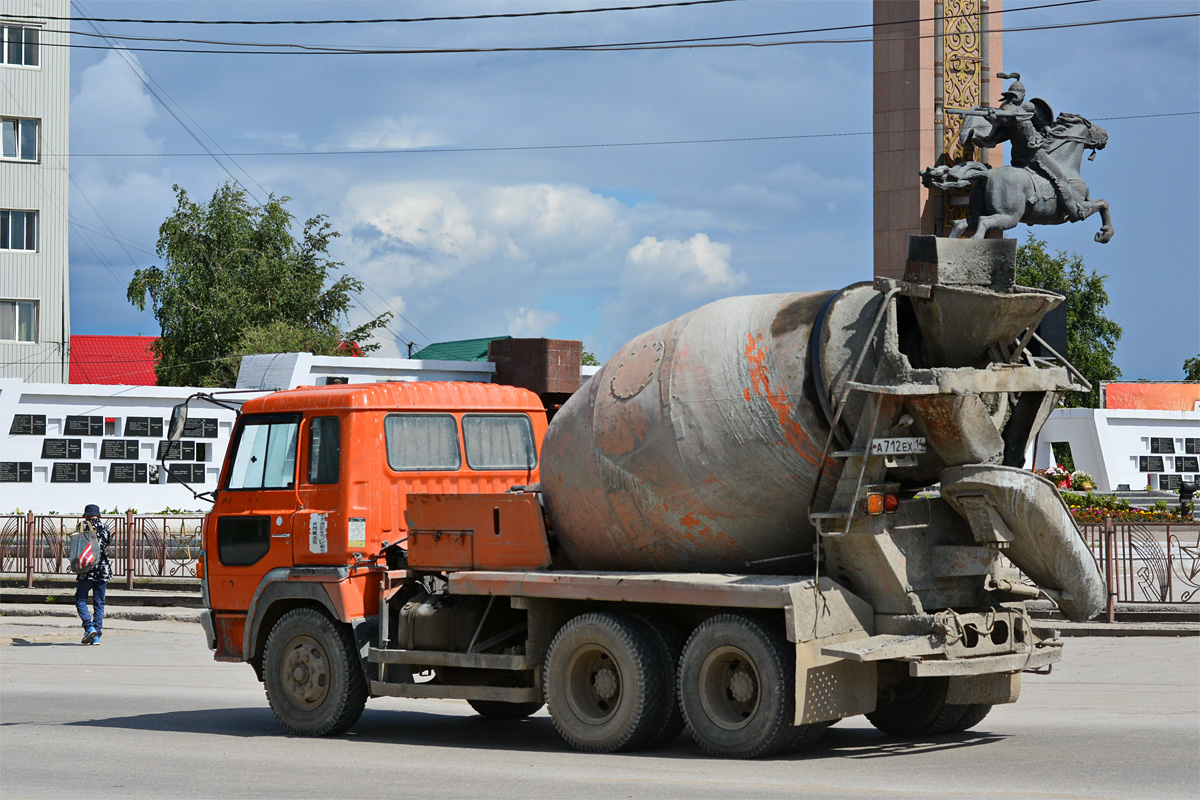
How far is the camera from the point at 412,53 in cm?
2503

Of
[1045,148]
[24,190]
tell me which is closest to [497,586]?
[1045,148]

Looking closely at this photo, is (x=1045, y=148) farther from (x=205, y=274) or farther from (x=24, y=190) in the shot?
(x=205, y=274)

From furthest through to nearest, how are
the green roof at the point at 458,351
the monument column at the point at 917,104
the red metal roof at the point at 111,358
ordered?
the red metal roof at the point at 111,358, the green roof at the point at 458,351, the monument column at the point at 917,104

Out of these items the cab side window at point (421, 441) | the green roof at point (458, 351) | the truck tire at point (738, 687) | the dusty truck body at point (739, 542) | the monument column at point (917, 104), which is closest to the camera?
the truck tire at point (738, 687)

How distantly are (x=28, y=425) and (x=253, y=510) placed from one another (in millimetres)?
24838

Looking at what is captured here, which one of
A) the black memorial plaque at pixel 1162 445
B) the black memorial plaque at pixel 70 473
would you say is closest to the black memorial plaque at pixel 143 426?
the black memorial plaque at pixel 70 473

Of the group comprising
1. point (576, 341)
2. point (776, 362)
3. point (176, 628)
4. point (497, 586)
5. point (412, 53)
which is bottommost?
point (176, 628)

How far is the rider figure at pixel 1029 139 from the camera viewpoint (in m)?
26.3

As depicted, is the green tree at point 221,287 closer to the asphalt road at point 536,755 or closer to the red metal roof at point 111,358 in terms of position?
the red metal roof at point 111,358

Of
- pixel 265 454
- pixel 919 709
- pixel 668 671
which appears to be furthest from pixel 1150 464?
pixel 668 671

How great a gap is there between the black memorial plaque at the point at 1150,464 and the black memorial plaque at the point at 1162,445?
25 centimetres

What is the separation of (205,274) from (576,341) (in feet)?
89.3

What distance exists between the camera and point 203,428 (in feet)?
117

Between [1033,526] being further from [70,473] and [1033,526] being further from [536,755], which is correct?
[70,473]
